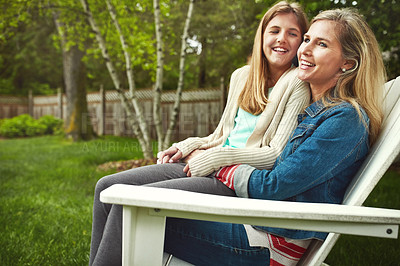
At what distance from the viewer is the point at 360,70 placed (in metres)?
1.44

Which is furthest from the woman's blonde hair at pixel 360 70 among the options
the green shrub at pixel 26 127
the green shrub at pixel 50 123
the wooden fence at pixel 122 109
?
the green shrub at pixel 50 123

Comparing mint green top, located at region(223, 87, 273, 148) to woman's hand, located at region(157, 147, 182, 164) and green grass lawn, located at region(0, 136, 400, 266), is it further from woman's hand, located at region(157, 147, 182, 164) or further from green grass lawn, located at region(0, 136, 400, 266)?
green grass lawn, located at region(0, 136, 400, 266)

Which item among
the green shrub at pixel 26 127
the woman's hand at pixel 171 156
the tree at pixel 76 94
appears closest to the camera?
the woman's hand at pixel 171 156

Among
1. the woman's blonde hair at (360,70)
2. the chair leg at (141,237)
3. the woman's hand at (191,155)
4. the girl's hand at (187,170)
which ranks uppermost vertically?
the woman's blonde hair at (360,70)

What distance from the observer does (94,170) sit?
5.57 meters

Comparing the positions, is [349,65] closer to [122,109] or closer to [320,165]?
[320,165]

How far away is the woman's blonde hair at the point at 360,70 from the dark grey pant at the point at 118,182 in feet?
2.02

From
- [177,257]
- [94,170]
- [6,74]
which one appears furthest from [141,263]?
[6,74]

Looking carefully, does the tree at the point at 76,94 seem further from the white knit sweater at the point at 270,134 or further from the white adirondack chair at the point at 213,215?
the white adirondack chair at the point at 213,215

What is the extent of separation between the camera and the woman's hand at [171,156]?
1931mm

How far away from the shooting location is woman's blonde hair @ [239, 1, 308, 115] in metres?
1.79

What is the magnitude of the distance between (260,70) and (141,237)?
111 centimetres

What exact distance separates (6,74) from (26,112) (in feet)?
11.1

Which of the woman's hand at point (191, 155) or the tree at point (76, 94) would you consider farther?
the tree at point (76, 94)
